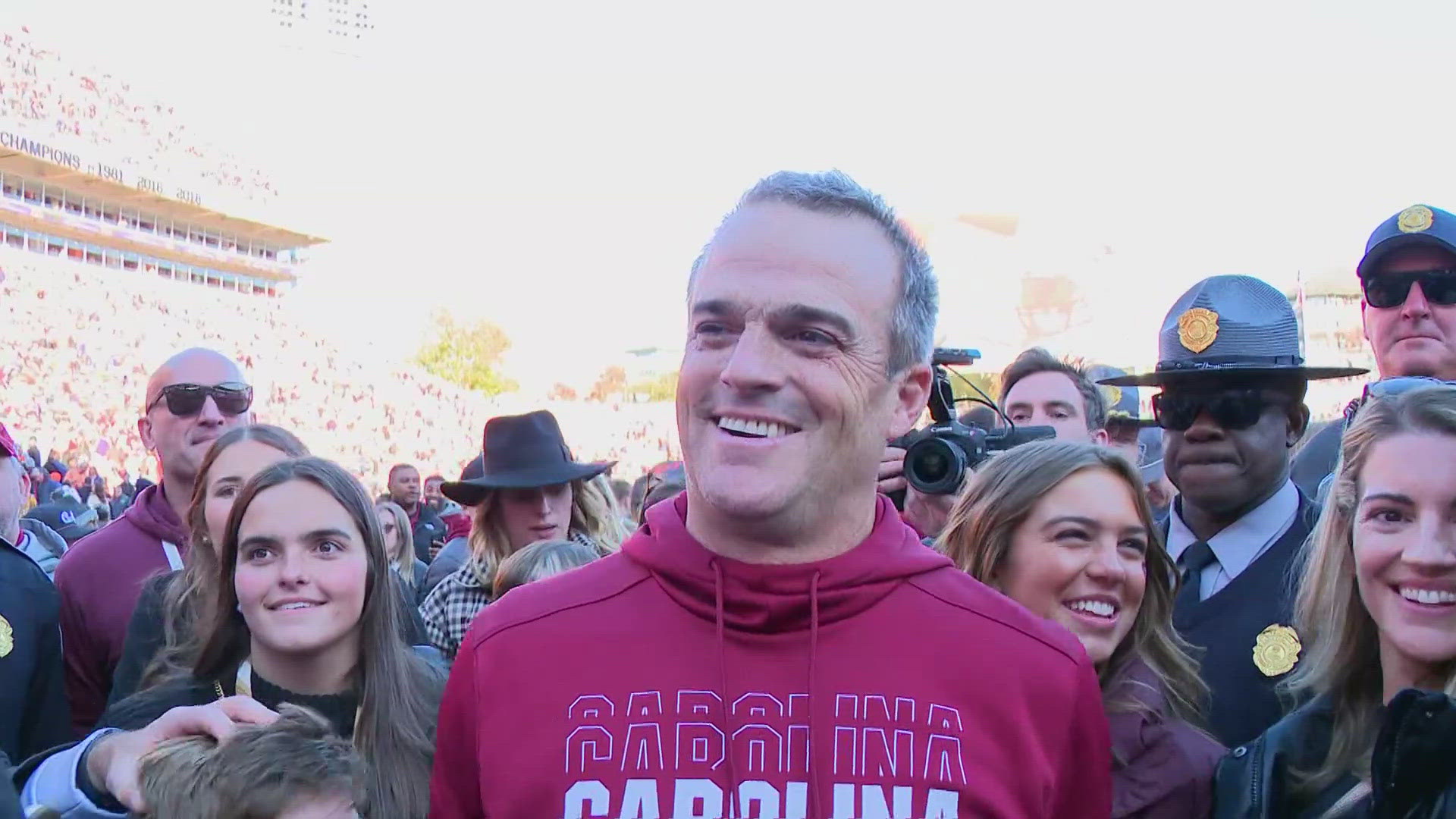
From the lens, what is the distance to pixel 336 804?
8.23ft

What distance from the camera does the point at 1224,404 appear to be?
3129mm

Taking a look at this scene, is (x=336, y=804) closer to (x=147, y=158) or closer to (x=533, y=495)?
(x=533, y=495)

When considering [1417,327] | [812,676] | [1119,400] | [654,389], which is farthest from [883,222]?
[654,389]

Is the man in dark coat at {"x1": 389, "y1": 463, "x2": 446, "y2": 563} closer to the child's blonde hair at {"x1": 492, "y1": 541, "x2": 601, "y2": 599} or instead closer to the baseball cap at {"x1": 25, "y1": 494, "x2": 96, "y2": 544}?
the baseball cap at {"x1": 25, "y1": 494, "x2": 96, "y2": 544}

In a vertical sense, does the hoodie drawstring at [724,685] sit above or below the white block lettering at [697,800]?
above

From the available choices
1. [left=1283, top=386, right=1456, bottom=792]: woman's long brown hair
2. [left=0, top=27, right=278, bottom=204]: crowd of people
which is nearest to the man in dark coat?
[left=1283, top=386, right=1456, bottom=792]: woman's long brown hair

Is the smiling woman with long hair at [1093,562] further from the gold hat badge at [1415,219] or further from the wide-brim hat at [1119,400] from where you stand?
the wide-brim hat at [1119,400]

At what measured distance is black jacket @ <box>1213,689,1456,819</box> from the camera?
74.5 inches

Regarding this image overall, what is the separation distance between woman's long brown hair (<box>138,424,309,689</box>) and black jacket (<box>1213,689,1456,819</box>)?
2.37 meters

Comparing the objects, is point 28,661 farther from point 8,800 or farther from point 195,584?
point 8,800

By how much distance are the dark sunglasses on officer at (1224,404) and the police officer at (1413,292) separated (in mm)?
603

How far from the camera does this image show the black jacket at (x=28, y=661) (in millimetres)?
3412

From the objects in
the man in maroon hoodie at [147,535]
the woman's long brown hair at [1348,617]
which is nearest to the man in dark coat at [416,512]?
the man in maroon hoodie at [147,535]

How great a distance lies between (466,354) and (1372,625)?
69.9 metres
